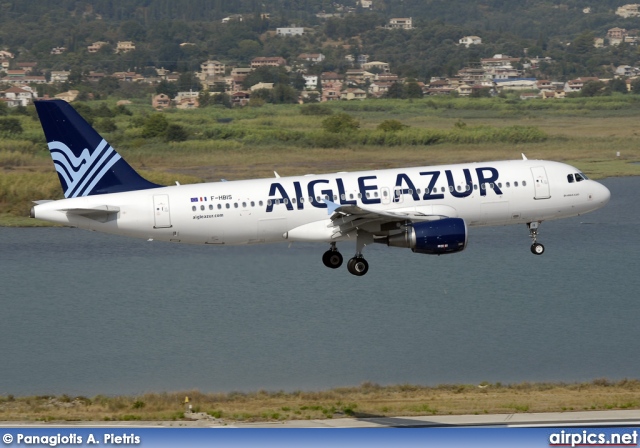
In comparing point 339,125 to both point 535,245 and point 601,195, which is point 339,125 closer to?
point 601,195

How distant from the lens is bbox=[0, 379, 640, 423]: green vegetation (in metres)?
64.9

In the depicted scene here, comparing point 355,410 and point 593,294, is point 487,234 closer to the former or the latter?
point 593,294

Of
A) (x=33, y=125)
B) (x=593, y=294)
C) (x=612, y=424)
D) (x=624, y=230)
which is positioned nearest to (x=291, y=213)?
(x=612, y=424)

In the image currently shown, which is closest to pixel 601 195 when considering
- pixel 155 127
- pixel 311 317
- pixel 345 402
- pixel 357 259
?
pixel 357 259

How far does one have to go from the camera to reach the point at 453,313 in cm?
8781

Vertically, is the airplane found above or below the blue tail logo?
below

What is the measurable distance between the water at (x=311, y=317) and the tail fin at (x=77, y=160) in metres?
15.4

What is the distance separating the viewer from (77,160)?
63312 millimetres

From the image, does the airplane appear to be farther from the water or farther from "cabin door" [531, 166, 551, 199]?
the water

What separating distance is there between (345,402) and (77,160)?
66.8 feet

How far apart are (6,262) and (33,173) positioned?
3637 centimetres

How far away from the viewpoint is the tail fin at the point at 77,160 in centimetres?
6325

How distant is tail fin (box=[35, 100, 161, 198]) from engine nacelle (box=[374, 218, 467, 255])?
14689 millimetres

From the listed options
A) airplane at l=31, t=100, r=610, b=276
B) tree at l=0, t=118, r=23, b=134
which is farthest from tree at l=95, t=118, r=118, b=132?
airplane at l=31, t=100, r=610, b=276
